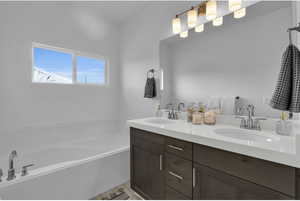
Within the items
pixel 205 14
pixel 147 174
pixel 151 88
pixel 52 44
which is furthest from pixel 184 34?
pixel 52 44

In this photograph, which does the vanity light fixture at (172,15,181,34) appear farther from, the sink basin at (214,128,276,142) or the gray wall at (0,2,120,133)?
the gray wall at (0,2,120,133)

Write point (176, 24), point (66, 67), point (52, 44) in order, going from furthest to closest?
1. point (66, 67)
2. point (52, 44)
3. point (176, 24)

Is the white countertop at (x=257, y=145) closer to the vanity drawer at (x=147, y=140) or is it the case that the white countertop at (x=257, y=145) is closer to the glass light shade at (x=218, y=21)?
the vanity drawer at (x=147, y=140)

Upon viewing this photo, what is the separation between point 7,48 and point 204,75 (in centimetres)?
255

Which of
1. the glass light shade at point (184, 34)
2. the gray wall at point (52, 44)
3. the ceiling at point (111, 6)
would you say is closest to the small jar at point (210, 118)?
the glass light shade at point (184, 34)

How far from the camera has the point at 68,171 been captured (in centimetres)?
146

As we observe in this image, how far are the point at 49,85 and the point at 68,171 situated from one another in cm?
138

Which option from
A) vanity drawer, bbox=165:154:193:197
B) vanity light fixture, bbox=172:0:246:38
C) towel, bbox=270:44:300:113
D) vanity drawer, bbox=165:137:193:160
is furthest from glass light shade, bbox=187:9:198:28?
vanity drawer, bbox=165:154:193:197

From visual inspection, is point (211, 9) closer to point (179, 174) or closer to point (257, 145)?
point (257, 145)

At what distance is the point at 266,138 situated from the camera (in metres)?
1.04

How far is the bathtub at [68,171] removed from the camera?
1.26m

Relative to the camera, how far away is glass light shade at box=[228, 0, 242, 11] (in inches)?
50.8

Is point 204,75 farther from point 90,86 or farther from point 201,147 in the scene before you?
point 90,86

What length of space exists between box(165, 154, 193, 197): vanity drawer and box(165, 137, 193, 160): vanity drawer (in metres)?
0.04
